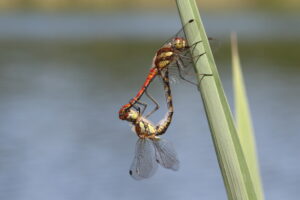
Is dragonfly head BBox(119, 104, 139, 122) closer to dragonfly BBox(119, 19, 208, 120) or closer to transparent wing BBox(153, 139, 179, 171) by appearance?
dragonfly BBox(119, 19, 208, 120)

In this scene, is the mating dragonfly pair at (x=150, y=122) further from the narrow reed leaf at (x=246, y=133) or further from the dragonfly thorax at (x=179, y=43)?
the narrow reed leaf at (x=246, y=133)

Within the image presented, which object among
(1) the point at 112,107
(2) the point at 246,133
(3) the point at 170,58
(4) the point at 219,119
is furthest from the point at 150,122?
(1) the point at 112,107

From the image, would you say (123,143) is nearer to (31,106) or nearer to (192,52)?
(31,106)

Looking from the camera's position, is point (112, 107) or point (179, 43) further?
point (112, 107)

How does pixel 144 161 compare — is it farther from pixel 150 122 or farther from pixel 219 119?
pixel 219 119

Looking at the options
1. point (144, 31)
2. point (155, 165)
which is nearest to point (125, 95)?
point (144, 31)

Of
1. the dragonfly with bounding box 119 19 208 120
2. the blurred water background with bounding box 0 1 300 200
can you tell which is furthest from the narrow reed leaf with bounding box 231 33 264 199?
the blurred water background with bounding box 0 1 300 200

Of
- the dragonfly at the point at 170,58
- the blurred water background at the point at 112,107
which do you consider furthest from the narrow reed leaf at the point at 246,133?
the blurred water background at the point at 112,107
